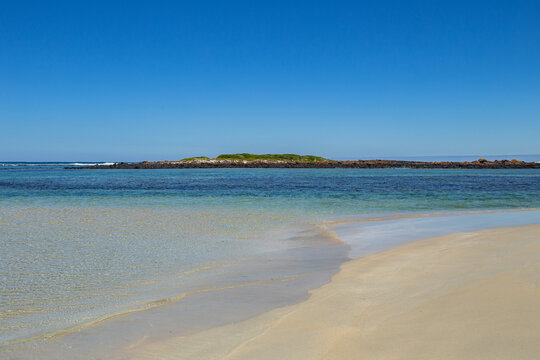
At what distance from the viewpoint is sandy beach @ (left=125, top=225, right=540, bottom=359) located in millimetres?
3307

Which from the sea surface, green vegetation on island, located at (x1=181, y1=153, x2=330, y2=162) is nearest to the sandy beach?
the sea surface

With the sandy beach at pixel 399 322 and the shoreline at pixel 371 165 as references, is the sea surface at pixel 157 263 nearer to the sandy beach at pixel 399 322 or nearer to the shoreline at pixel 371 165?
the sandy beach at pixel 399 322

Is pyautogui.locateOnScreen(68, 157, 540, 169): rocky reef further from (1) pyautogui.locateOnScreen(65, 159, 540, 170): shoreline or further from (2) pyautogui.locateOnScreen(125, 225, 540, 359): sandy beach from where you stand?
(2) pyautogui.locateOnScreen(125, 225, 540, 359): sandy beach

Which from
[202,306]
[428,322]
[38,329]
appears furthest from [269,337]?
[38,329]

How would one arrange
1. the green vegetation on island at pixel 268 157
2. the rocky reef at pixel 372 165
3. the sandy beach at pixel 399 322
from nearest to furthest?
the sandy beach at pixel 399 322 < the rocky reef at pixel 372 165 < the green vegetation on island at pixel 268 157

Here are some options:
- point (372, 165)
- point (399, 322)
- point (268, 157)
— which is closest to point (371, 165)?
point (372, 165)

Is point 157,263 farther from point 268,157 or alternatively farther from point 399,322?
point 268,157

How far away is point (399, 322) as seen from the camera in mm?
3924

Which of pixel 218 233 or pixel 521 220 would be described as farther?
pixel 521 220

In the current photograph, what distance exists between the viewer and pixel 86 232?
10188mm

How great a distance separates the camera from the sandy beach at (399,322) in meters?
3.31

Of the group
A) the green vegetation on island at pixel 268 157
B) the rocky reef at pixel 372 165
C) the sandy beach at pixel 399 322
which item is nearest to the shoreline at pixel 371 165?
the rocky reef at pixel 372 165

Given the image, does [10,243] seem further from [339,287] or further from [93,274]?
[339,287]

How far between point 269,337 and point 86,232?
805 centimetres
